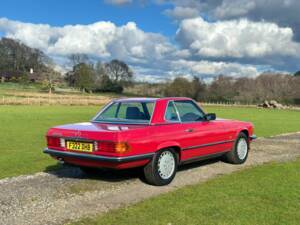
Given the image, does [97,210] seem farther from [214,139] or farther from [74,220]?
[214,139]

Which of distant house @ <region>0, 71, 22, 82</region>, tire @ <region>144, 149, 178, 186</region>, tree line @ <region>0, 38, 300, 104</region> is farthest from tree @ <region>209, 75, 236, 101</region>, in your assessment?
tire @ <region>144, 149, 178, 186</region>

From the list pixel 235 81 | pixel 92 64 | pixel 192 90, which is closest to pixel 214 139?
pixel 192 90

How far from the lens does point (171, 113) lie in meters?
8.63

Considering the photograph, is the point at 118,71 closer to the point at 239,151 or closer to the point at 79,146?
the point at 239,151

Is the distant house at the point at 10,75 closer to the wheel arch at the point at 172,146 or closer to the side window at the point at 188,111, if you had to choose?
the side window at the point at 188,111

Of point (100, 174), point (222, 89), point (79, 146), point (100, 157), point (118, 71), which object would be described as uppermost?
point (118, 71)

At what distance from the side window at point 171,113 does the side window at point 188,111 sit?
142mm

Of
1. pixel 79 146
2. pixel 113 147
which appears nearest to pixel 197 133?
pixel 113 147

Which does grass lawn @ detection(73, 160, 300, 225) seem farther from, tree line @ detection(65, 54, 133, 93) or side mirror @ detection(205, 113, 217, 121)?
tree line @ detection(65, 54, 133, 93)

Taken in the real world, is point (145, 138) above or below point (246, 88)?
below

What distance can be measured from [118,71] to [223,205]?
388 ft

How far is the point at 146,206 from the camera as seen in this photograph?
638cm

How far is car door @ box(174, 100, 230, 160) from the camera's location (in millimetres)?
8588

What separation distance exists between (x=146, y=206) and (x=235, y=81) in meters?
128
